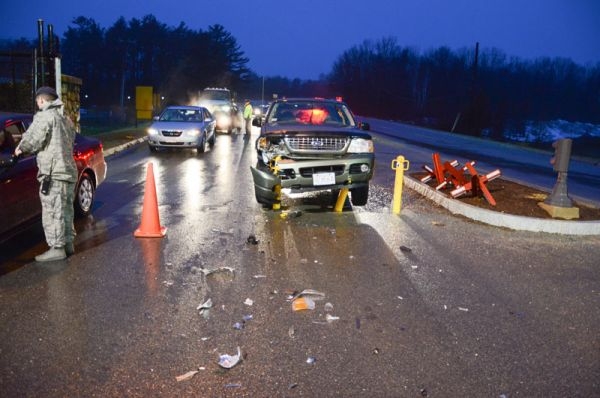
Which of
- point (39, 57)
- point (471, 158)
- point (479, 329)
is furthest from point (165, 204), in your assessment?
point (471, 158)

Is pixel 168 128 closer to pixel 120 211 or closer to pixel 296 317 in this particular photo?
pixel 120 211

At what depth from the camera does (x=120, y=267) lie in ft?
18.8

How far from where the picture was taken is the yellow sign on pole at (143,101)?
107 feet

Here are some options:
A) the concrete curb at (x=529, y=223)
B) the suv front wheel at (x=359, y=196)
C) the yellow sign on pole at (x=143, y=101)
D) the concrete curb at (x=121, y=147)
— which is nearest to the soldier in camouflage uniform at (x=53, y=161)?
the suv front wheel at (x=359, y=196)

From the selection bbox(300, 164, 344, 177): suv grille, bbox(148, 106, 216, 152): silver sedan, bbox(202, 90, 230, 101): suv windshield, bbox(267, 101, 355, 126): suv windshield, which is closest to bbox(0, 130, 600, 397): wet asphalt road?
bbox(300, 164, 344, 177): suv grille

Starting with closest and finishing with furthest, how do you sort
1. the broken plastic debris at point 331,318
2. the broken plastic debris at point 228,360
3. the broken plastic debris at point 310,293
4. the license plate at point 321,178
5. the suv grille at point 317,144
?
1. the broken plastic debris at point 228,360
2. the broken plastic debris at point 331,318
3. the broken plastic debris at point 310,293
4. the license plate at point 321,178
5. the suv grille at point 317,144

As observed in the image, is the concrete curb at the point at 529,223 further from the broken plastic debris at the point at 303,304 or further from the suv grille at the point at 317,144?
the broken plastic debris at the point at 303,304

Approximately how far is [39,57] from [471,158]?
15.4 meters

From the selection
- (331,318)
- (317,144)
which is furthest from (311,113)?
(331,318)

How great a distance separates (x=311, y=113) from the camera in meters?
9.93

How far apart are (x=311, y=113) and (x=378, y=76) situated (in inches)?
3616

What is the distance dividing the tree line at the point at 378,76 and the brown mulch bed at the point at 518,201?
188ft

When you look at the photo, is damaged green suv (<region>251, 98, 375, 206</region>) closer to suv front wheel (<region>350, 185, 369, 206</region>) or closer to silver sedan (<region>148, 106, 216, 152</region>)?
suv front wheel (<region>350, 185, 369, 206</region>)

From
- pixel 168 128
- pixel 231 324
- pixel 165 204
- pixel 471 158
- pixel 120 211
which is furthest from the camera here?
pixel 471 158
